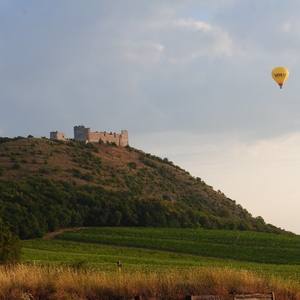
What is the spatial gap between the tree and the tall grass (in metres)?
7.23

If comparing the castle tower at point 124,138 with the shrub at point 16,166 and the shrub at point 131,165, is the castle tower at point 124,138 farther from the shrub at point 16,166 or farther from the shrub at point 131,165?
the shrub at point 16,166

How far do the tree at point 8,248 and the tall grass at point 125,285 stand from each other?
7.23 m

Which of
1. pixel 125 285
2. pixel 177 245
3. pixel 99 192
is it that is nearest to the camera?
pixel 125 285

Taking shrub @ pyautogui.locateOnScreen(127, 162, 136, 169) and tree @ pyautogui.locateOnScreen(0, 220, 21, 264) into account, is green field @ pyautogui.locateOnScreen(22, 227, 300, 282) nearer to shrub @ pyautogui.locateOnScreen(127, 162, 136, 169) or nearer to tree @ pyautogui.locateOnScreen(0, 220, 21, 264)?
tree @ pyautogui.locateOnScreen(0, 220, 21, 264)

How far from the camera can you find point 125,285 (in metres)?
13.8

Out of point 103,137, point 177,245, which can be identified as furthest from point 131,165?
point 177,245

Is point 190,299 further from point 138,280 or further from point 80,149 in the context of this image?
point 80,149

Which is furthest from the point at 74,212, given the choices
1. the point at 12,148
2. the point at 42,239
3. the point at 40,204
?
the point at 12,148

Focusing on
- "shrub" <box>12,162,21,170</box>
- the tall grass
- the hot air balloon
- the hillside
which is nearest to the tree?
the tall grass

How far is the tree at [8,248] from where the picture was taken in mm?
22000

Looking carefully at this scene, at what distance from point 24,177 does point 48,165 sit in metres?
8.87

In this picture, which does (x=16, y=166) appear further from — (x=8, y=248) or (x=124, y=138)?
(x=8, y=248)

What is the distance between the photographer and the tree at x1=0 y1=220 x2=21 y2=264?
22.0m

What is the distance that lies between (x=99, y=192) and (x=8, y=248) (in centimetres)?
6885
